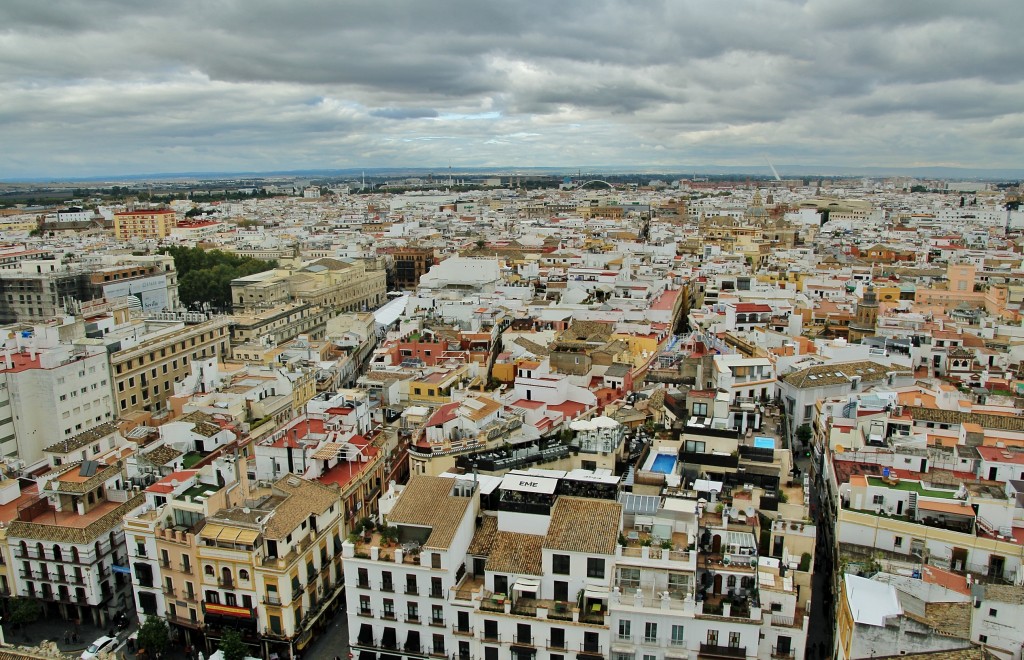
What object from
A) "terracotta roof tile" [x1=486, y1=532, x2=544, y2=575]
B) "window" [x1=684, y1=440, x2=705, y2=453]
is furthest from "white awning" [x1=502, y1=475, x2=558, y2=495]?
"window" [x1=684, y1=440, x2=705, y2=453]

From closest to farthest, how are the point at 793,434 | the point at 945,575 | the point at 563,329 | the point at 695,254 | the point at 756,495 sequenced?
the point at 945,575, the point at 756,495, the point at 793,434, the point at 563,329, the point at 695,254

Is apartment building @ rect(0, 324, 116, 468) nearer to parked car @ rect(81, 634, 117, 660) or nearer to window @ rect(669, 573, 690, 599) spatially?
parked car @ rect(81, 634, 117, 660)

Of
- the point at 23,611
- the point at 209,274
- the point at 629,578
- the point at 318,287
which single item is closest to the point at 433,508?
the point at 629,578

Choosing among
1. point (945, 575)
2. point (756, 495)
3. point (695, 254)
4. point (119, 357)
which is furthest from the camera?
point (695, 254)

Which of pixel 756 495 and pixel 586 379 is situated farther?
pixel 586 379

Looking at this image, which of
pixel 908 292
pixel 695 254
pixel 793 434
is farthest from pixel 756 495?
pixel 695 254

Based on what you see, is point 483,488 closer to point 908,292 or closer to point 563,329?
point 563,329

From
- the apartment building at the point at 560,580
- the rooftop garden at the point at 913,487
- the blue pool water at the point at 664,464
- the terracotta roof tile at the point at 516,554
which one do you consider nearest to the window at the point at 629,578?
the apartment building at the point at 560,580
